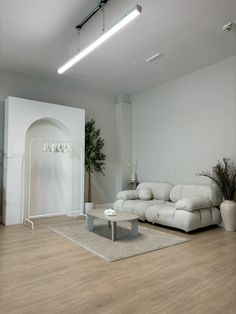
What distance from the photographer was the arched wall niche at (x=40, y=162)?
17.9 ft

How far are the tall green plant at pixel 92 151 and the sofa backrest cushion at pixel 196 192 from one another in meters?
Result: 2.31

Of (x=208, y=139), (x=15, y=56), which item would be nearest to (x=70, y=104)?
(x=15, y=56)

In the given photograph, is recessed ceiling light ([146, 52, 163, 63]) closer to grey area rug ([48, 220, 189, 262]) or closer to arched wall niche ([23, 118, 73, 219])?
arched wall niche ([23, 118, 73, 219])

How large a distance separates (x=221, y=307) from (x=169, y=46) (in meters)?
4.31

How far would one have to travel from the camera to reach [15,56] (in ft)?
16.6

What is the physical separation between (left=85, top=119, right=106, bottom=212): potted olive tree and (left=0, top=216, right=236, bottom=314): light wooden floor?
2.92m

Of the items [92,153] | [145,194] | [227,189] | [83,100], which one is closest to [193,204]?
[227,189]

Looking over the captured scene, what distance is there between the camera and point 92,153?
6.89 m

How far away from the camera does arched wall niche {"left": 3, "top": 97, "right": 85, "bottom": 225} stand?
545cm

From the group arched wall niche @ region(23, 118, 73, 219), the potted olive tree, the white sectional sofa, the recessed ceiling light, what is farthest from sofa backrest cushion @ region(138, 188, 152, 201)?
the recessed ceiling light

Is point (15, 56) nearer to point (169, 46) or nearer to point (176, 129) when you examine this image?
point (169, 46)

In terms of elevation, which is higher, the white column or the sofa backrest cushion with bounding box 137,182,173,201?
the white column

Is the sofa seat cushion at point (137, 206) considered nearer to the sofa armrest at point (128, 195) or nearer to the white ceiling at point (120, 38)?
the sofa armrest at point (128, 195)

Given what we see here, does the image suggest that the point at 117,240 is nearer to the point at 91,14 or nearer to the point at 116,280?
the point at 116,280
